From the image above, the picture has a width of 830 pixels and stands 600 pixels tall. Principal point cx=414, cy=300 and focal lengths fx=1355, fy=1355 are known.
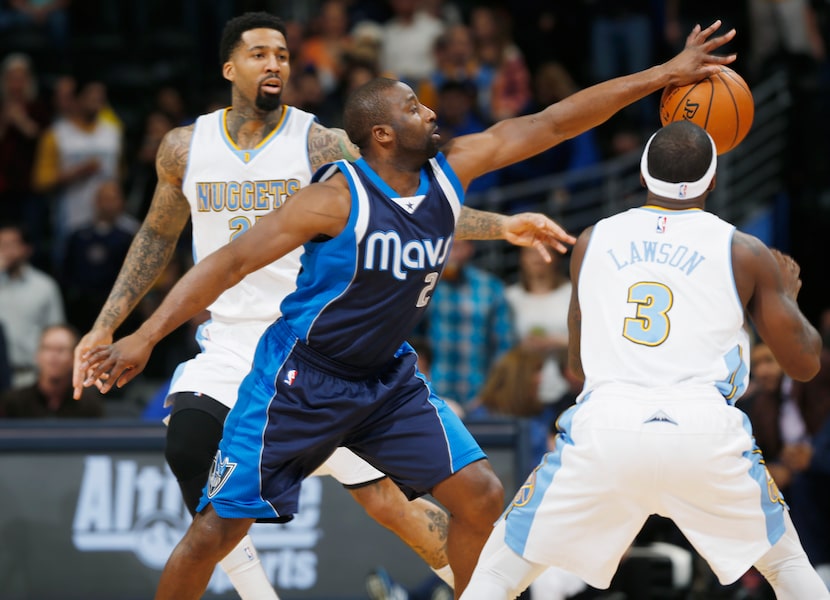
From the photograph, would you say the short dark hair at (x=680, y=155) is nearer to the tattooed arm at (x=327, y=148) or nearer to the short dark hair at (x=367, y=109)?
the short dark hair at (x=367, y=109)

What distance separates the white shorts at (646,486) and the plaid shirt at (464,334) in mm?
5286

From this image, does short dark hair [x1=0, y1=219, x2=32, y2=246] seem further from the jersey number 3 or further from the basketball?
the jersey number 3

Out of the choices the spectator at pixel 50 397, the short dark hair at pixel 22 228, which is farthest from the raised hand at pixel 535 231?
the short dark hair at pixel 22 228

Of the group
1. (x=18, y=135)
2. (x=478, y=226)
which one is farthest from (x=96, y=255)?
(x=478, y=226)

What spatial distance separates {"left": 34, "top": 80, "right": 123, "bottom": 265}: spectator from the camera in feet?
39.4

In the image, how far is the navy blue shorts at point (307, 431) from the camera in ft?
16.8

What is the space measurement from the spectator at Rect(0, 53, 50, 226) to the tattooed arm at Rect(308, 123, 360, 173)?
22.8ft

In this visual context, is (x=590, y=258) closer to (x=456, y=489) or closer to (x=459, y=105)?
(x=456, y=489)

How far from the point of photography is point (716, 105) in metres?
5.45

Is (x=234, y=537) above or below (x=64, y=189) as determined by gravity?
below

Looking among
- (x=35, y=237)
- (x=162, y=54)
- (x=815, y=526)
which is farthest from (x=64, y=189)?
(x=815, y=526)

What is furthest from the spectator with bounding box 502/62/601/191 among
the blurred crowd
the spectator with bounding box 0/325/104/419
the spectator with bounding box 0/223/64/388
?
the spectator with bounding box 0/325/104/419

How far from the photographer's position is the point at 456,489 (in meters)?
5.28

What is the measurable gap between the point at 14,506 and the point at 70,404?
3.64 feet
